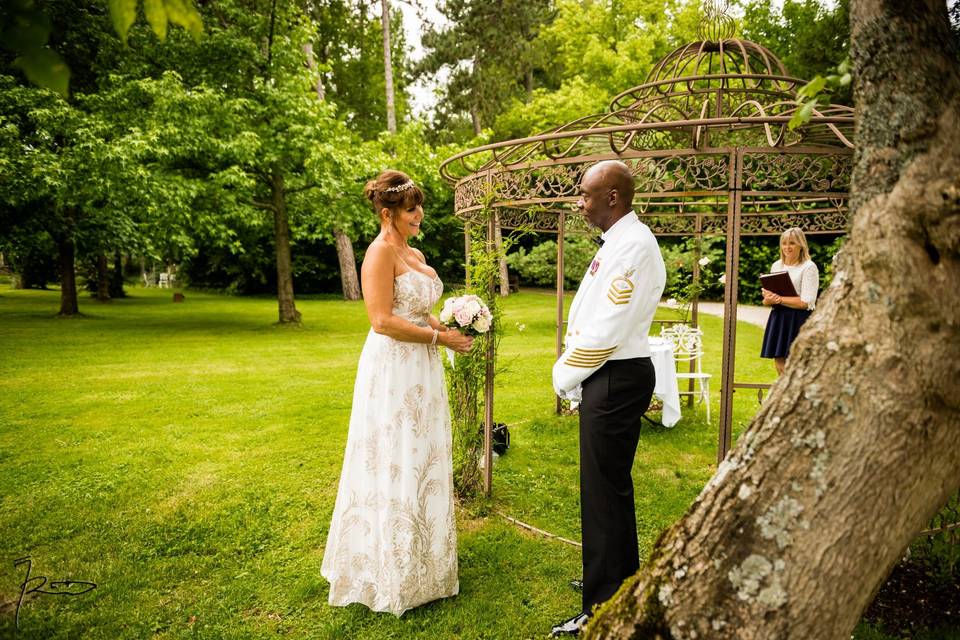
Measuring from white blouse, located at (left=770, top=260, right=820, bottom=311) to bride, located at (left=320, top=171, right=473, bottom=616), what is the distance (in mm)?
4302

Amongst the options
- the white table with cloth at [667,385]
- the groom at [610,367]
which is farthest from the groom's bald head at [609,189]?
the white table with cloth at [667,385]

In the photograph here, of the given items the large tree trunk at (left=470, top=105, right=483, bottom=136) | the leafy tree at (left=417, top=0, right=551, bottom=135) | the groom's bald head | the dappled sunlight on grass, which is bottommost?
the dappled sunlight on grass

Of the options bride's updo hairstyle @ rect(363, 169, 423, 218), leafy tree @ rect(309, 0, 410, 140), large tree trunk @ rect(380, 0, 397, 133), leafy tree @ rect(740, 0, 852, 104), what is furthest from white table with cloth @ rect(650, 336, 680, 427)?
leafy tree @ rect(309, 0, 410, 140)

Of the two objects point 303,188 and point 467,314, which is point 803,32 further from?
point 467,314

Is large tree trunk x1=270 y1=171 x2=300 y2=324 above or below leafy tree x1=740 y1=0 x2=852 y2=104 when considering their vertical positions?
below

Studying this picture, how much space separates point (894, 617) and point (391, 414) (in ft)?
9.73

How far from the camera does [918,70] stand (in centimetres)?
160

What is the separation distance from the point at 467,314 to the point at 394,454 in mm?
1060

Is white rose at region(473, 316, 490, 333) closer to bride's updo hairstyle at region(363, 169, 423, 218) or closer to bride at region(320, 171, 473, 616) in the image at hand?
bride at region(320, 171, 473, 616)

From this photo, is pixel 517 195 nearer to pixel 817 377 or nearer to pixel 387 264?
pixel 387 264

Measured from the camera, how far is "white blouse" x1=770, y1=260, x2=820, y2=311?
6.00 m

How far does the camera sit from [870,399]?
156 cm

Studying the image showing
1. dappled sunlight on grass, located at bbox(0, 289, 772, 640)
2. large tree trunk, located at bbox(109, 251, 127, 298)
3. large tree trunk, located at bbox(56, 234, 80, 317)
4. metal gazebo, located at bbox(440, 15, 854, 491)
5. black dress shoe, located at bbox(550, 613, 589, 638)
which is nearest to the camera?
black dress shoe, located at bbox(550, 613, 589, 638)

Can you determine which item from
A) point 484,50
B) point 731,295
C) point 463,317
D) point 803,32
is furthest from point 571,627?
point 484,50
